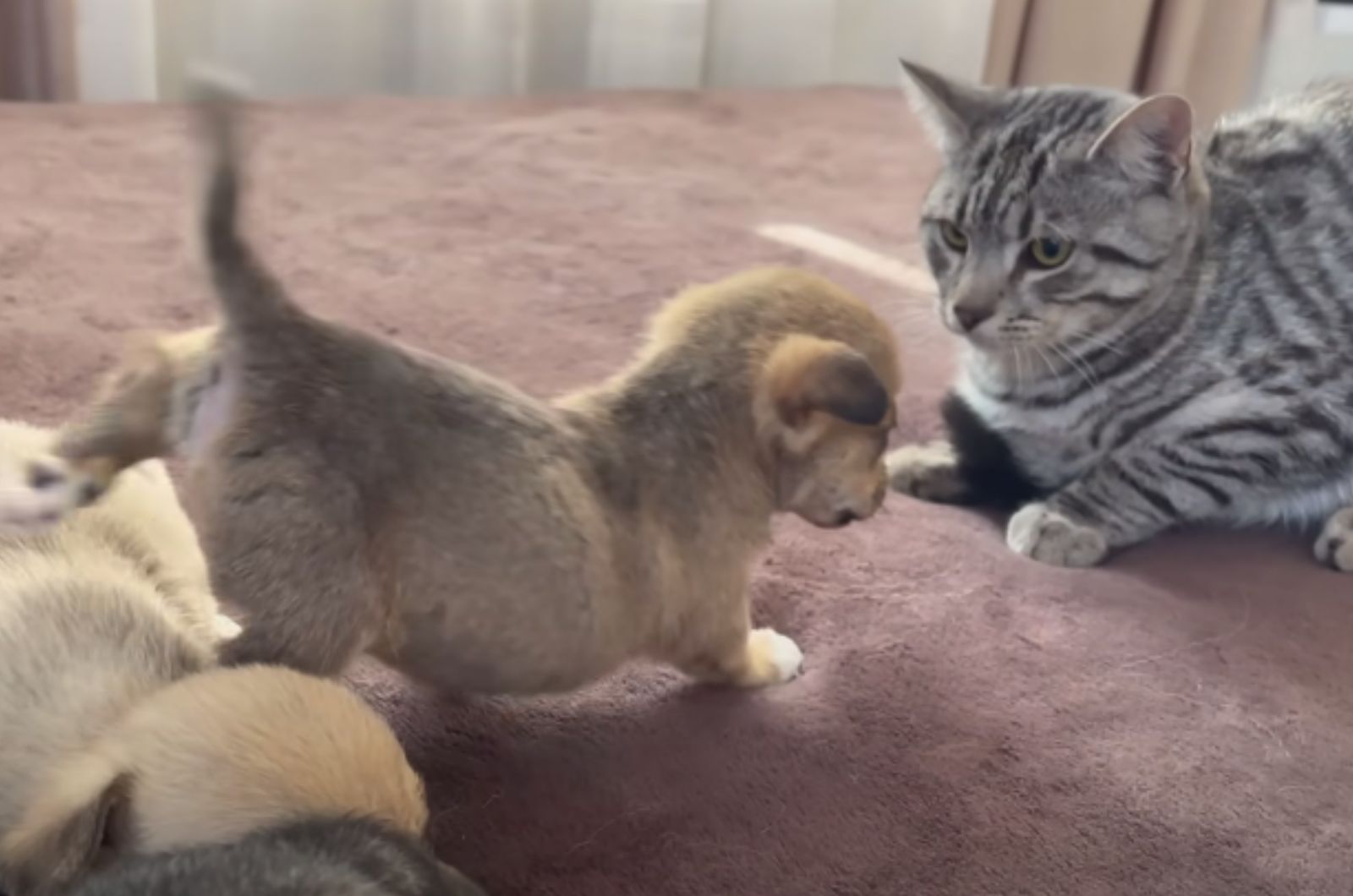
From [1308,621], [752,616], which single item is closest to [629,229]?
[752,616]

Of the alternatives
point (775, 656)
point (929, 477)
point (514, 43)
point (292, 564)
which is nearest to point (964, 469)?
point (929, 477)

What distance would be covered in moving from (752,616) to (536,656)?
32 centimetres

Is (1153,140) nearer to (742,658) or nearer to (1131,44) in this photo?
(742,658)

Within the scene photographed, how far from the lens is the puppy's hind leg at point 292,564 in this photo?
2.79 ft

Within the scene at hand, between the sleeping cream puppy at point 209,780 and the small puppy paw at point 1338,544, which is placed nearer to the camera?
the sleeping cream puppy at point 209,780

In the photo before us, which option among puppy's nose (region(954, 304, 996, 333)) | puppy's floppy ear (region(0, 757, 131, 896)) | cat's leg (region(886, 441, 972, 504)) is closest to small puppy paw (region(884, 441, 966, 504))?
cat's leg (region(886, 441, 972, 504))

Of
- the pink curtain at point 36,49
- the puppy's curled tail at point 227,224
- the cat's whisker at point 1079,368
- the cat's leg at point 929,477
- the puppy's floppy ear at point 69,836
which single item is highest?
the puppy's curled tail at point 227,224

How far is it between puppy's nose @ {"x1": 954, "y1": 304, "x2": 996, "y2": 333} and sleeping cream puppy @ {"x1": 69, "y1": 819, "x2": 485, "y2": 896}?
88 cm

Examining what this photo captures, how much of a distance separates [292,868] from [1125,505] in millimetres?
960

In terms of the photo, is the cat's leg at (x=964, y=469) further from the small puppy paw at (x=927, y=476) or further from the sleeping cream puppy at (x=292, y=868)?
the sleeping cream puppy at (x=292, y=868)

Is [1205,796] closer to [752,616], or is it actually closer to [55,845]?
[752,616]

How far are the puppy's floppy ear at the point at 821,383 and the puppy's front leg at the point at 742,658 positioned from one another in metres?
0.16

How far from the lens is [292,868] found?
0.76 metres

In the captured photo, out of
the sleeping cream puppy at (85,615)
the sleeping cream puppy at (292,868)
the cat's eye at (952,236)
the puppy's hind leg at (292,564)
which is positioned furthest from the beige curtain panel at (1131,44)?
the sleeping cream puppy at (292,868)
